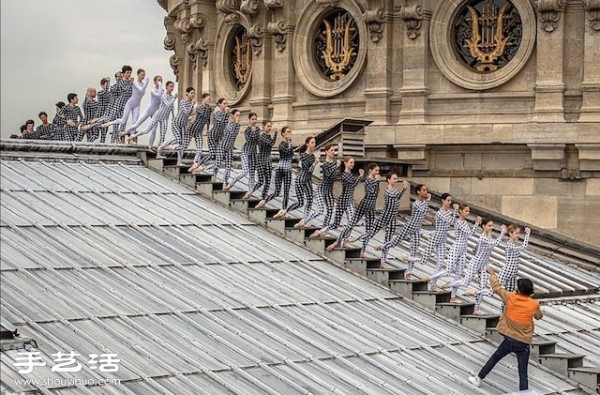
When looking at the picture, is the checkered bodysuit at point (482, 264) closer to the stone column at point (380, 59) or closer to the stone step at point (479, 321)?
the stone step at point (479, 321)

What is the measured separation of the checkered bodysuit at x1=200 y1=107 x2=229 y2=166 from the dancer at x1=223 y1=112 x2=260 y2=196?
26.2 inches

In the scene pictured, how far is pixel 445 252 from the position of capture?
89.2 feet

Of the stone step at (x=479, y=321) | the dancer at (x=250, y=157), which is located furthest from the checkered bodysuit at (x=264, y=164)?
the stone step at (x=479, y=321)

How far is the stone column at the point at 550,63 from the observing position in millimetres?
34562

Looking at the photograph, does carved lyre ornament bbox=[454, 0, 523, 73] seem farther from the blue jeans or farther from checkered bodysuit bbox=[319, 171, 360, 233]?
the blue jeans

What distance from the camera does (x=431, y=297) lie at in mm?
25297

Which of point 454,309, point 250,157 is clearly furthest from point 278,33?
point 454,309

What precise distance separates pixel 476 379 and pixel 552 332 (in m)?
4.84

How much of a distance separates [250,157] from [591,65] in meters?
9.40

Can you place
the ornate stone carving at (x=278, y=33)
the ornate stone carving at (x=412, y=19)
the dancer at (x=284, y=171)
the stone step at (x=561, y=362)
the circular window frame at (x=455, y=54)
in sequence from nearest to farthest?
the stone step at (x=561, y=362) < the dancer at (x=284, y=171) < the circular window frame at (x=455, y=54) < the ornate stone carving at (x=412, y=19) < the ornate stone carving at (x=278, y=33)

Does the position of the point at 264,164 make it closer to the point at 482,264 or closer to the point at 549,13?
the point at 482,264

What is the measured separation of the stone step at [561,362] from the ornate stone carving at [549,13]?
12514 mm

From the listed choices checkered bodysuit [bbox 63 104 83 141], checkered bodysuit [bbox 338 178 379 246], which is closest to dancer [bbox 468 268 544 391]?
checkered bodysuit [bbox 338 178 379 246]

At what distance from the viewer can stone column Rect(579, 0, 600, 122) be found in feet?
112
